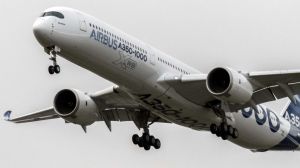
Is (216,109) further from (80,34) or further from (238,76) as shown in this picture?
(80,34)

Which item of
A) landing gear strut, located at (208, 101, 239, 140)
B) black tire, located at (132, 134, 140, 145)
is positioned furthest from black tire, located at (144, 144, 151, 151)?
landing gear strut, located at (208, 101, 239, 140)

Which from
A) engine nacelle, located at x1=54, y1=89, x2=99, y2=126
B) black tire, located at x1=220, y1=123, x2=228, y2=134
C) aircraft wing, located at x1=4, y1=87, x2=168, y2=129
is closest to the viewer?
black tire, located at x1=220, y1=123, x2=228, y2=134

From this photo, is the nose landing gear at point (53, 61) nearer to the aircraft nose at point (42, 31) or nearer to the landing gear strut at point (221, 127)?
the aircraft nose at point (42, 31)

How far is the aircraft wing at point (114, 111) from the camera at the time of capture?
44750 millimetres

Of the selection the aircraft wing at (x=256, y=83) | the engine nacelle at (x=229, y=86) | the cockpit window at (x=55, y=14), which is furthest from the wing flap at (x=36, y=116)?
the engine nacelle at (x=229, y=86)

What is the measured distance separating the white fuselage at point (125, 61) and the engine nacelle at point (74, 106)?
3.89 meters

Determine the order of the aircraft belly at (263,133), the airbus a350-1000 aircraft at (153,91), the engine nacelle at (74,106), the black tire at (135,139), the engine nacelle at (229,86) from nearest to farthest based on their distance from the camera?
the airbus a350-1000 aircraft at (153,91), the engine nacelle at (229,86), the engine nacelle at (74,106), the aircraft belly at (263,133), the black tire at (135,139)

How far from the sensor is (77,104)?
148 feet

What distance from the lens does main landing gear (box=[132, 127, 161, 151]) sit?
46875 millimetres

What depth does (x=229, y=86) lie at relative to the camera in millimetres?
40656

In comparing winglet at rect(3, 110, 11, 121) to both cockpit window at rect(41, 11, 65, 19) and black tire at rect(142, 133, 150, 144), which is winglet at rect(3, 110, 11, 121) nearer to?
black tire at rect(142, 133, 150, 144)

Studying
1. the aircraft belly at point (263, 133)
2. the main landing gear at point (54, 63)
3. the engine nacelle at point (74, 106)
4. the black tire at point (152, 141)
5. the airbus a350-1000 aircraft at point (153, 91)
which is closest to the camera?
the main landing gear at point (54, 63)

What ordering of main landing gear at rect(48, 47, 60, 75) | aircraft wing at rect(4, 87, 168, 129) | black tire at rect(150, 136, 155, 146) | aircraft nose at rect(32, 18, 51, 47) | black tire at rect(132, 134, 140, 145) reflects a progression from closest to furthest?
aircraft nose at rect(32, 18, 51, 47) → main landing gear at rect(48, 47, 60, 75) → aircraft wing at rect(4, 87, 168, 129) → black tire at rect(150, 136, 155, 146) → black tire at rect(132, 134, 140, 145)

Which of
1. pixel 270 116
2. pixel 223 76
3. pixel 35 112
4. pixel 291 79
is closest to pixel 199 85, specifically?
pixel 223 76
